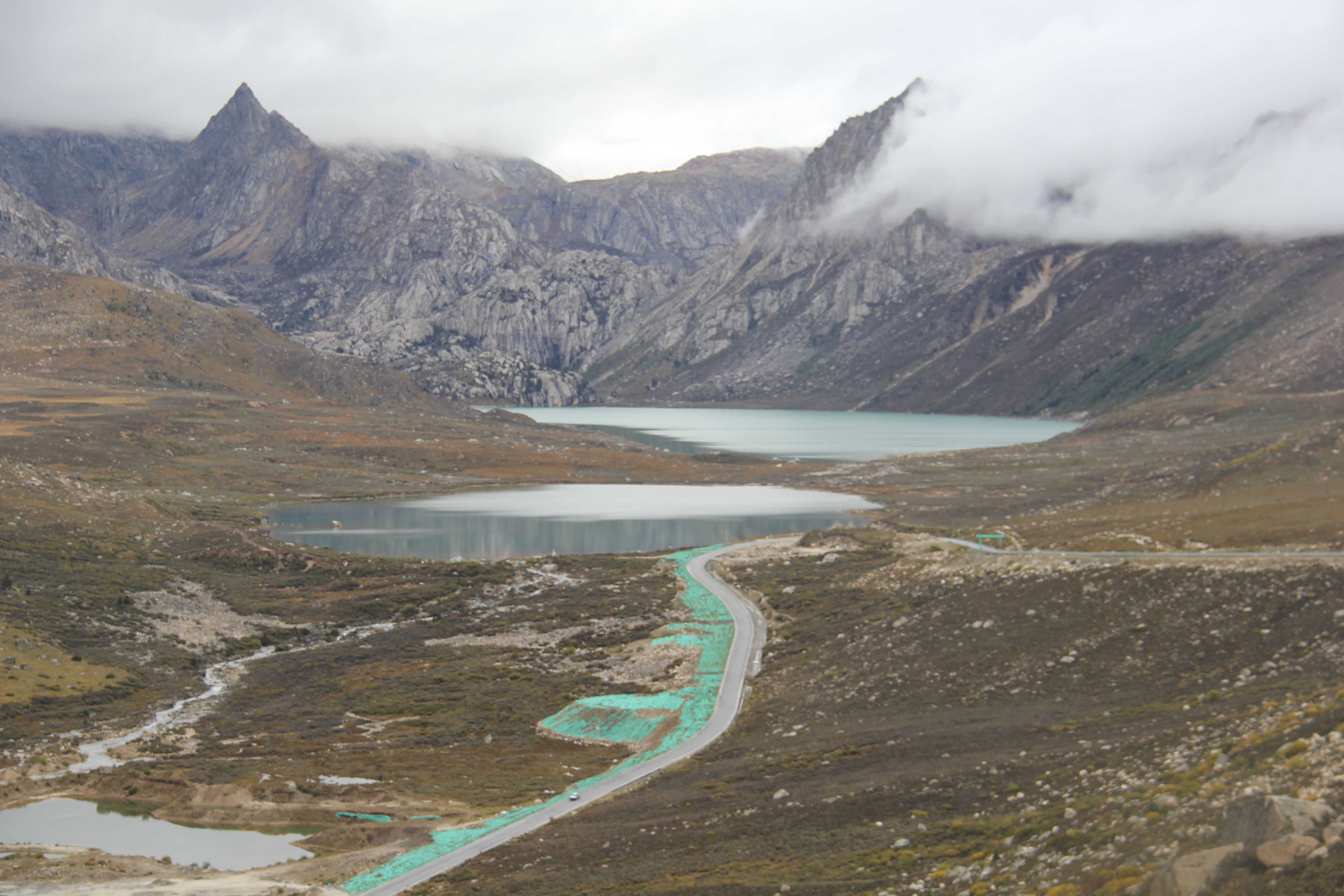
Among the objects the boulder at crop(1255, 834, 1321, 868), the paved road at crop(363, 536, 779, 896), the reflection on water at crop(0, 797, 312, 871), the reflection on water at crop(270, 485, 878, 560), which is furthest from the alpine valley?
the reflection on water at crop(270, 485, 878, 560)

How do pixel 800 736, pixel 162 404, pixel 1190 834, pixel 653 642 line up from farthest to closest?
pixel 162 404, pixel 653 642, pixel 800 736, pixel 1190 834

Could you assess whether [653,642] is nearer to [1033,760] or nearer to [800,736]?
[800,736]

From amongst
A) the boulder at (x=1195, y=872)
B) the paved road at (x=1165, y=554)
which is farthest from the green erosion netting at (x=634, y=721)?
the boulder at (x=1195, y=872)

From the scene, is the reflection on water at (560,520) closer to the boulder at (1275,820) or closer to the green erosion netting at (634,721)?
the green erosion netting at (634,721)

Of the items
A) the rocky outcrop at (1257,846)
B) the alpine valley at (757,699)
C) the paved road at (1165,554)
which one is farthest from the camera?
the paved road at (1165,554)

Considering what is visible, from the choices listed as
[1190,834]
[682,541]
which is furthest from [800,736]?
[682,541]

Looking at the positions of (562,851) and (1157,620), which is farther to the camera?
(1157,620)

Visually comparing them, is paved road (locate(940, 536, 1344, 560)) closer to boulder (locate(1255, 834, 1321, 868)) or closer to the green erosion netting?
the green erosion netting

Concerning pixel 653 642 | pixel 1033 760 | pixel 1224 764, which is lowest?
pixel 653 642
